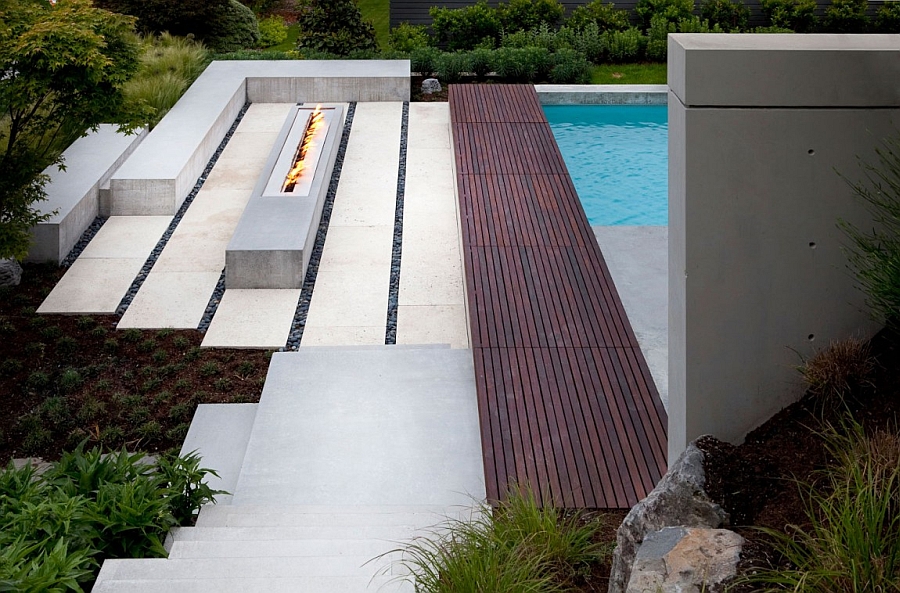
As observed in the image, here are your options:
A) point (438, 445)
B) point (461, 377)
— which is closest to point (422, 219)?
point (461, 377)

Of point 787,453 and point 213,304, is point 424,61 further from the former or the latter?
point 787,453

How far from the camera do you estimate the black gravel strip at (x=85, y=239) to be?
7.28 metres

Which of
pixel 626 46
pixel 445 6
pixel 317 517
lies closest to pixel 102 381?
pixel 317 517

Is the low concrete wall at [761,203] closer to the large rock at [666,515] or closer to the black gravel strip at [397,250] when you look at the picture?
the large rock at [666,515]

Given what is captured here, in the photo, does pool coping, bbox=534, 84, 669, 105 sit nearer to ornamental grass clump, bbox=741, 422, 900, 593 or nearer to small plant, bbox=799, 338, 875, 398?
small plant, bbox=799, 338, 875, 398

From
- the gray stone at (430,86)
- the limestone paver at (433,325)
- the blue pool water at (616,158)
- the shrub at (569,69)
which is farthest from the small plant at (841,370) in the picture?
the shrub at (569,69)

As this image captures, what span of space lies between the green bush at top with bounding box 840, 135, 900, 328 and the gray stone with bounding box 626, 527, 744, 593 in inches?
39.6

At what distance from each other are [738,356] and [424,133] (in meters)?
7.57

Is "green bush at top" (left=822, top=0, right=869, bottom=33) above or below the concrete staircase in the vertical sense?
above

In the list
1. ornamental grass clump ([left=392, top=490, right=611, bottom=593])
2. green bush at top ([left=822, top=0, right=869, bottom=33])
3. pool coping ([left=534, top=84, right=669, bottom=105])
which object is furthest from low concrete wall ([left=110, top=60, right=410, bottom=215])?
green bush at top ([left=822, top=0, right=869, bottom=33])

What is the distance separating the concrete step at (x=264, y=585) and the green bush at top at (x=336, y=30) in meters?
10.9

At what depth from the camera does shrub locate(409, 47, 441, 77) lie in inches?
499

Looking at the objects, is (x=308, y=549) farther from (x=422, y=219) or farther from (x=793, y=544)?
(x=422, y=219)

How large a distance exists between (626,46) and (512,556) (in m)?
12.1
